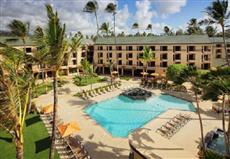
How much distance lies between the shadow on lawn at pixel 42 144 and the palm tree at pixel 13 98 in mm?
9891

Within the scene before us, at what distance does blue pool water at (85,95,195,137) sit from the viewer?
31663 millimetres

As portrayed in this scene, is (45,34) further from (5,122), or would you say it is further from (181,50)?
(181,50)

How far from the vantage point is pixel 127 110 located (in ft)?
126

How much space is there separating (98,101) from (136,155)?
23.4 metres

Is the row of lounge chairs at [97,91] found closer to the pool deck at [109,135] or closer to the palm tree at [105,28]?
the pool deck at [109,135]

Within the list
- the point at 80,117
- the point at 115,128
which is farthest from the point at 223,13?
the point at 80,117

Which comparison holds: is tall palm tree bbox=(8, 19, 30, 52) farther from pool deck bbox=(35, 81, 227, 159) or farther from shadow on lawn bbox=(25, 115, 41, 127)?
shadow on lawn bbox=(25, 115, 41, 127)

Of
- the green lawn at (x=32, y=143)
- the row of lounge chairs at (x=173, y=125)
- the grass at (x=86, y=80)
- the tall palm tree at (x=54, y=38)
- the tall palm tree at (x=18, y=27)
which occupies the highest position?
the tall palm tree at (x=18, y=27)

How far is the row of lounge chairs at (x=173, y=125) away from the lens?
26.4 meters

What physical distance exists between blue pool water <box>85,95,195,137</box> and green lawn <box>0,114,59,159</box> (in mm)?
8033

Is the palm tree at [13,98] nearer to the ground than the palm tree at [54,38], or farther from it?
nearer to the ground

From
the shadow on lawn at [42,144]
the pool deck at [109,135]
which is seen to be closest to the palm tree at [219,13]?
the pool deck at [109,135]

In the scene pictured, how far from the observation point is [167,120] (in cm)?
3102

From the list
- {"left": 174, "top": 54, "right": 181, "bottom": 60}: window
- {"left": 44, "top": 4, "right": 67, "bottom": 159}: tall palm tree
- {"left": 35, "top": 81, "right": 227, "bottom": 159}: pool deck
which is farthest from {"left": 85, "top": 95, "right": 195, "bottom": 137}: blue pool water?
{"left": 174, "top": 54, "right": 181, "bottom": 60}: window
